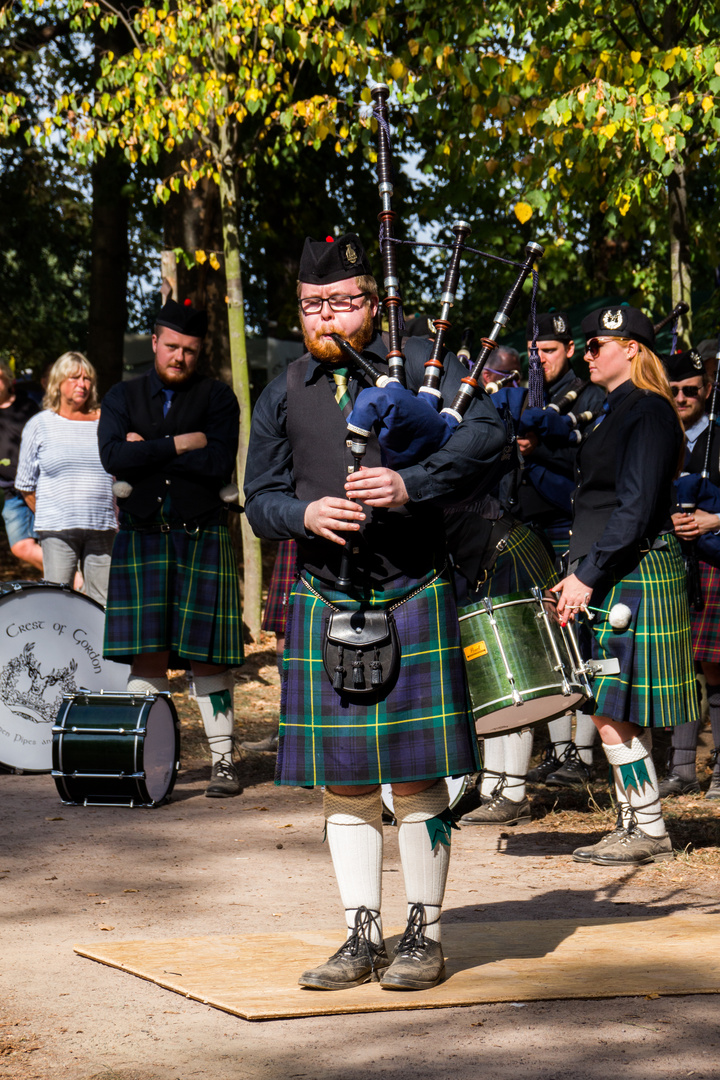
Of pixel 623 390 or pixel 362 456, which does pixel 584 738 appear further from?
pixel 362 456

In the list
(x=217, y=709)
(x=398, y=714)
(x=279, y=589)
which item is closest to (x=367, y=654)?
(x=398, y=714)

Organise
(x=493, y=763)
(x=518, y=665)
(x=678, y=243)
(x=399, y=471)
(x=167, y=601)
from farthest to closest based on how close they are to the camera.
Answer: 1. (x=678, y=243)
2. (x=167, y=601)
3. (x=493, y=763)
4. (x=518, y=665)
5. (x=399, y=471)

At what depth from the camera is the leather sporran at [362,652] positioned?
127 inches

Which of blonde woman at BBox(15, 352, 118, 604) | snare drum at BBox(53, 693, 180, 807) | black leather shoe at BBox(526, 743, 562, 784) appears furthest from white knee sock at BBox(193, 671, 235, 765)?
black leather shoe at BBox(526, 743, 562, 784)

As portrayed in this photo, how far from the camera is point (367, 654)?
127 inches

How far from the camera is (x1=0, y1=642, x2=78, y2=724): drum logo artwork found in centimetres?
632

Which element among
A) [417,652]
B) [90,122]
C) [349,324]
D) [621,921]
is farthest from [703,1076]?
[90,122]

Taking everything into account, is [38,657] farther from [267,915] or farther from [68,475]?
[267,915]

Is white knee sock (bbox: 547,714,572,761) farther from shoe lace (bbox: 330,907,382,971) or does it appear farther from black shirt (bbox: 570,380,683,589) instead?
shoe lace (bbox: 330,907,382,971)

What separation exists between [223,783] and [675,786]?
1954 mm

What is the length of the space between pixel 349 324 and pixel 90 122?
6564 millimetres

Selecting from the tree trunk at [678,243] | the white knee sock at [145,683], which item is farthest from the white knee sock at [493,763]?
the tree trunk at [678,243]

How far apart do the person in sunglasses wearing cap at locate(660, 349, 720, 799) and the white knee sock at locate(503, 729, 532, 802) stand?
0.80 metres

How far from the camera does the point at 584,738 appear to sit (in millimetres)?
6281
